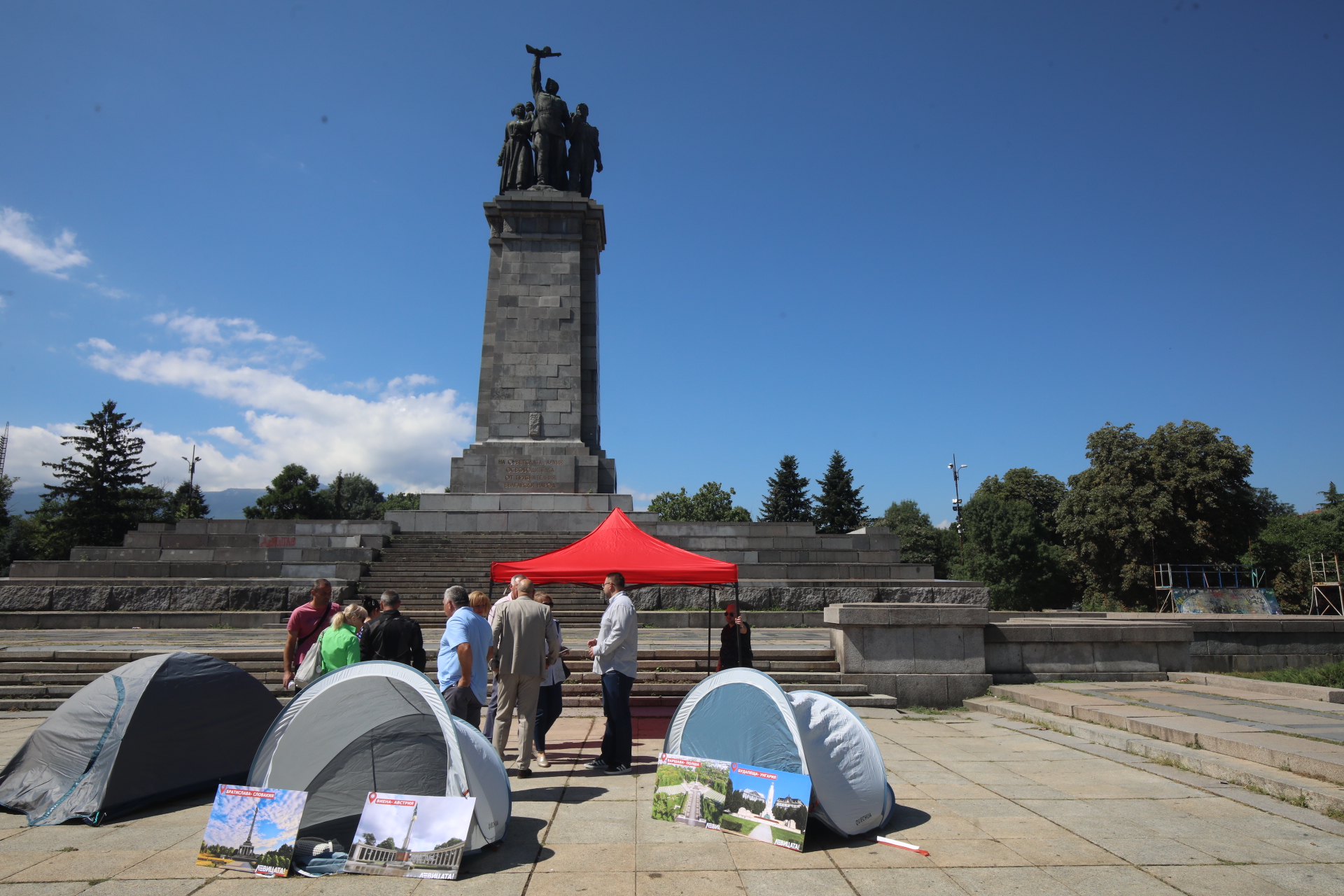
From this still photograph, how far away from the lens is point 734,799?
5.53 m

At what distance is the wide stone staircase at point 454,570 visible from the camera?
682 inches

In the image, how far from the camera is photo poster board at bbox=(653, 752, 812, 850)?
17.1ft

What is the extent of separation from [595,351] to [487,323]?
378cm

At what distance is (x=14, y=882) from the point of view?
178 inches

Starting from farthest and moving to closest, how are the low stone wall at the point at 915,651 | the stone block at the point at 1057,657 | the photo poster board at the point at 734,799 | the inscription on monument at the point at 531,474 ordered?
the inscription on monument at the point at 531,474, the stone block at the point at 1057,657, the low stone wall at the point at 915,651, the photo poster board at the point at 734,799

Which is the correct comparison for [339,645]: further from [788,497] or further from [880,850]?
[788,497]

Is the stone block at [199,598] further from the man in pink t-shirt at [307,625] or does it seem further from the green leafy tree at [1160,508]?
the green leafy tree at [1160,508]

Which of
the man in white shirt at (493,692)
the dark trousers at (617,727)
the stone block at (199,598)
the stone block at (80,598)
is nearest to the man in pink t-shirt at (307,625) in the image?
the man in white shirt at (493,692)

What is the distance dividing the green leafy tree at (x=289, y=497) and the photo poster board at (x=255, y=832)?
60650 millimetres

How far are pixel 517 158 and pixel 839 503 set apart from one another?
46170 millimetres

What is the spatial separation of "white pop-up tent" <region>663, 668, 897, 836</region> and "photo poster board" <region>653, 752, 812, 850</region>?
0.36ft

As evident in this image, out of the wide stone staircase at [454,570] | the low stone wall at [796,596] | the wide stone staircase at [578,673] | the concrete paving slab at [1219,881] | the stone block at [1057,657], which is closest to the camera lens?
the concrete paving slab at [1219,881]

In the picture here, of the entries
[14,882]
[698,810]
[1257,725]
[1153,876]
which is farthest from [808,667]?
[14,882]

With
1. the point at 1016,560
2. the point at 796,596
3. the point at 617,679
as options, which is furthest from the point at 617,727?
the point at 1016,560
